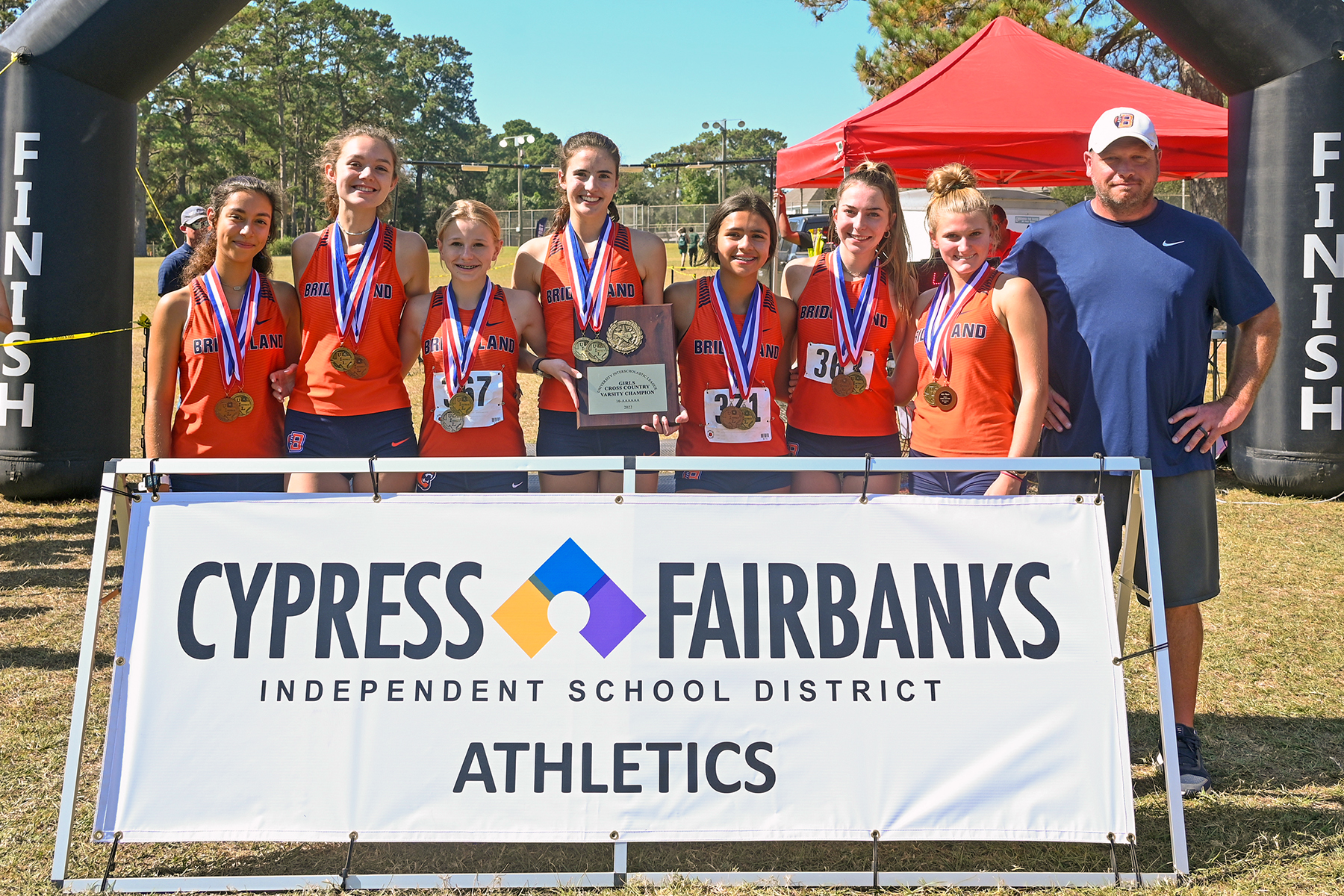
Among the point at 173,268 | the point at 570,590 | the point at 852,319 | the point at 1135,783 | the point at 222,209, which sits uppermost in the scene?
the point at 173,268

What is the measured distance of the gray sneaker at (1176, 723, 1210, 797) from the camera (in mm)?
3158

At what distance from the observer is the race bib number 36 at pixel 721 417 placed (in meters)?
3.47

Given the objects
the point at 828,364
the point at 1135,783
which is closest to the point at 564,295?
the point at 828,364

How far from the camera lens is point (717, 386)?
353cm

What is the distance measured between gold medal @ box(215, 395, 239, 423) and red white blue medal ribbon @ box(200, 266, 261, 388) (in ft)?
0.17

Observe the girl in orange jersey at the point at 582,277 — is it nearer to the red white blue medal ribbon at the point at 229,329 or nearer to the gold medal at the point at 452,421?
the gold medal at the point at 452,421

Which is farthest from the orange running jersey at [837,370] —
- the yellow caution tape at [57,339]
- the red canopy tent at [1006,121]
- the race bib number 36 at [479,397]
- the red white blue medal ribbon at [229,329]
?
the yellow caution tape at [57,339]

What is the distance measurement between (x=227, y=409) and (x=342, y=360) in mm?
397

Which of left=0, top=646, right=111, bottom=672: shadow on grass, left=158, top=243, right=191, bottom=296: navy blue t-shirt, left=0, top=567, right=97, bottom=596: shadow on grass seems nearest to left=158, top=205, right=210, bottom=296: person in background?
left=158, top=243, right=191, bottom=296: navy blue t-shirt

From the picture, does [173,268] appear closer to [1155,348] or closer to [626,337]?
[626,337]

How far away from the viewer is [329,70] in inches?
2638

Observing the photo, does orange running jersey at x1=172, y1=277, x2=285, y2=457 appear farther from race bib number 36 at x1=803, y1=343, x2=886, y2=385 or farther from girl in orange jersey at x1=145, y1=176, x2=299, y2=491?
race bib number 36 at x1=803, y1=343, x2=886, y2=385

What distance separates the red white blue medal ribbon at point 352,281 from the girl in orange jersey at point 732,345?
101 centimetres

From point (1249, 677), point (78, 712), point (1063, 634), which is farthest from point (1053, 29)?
point (78, 712)
